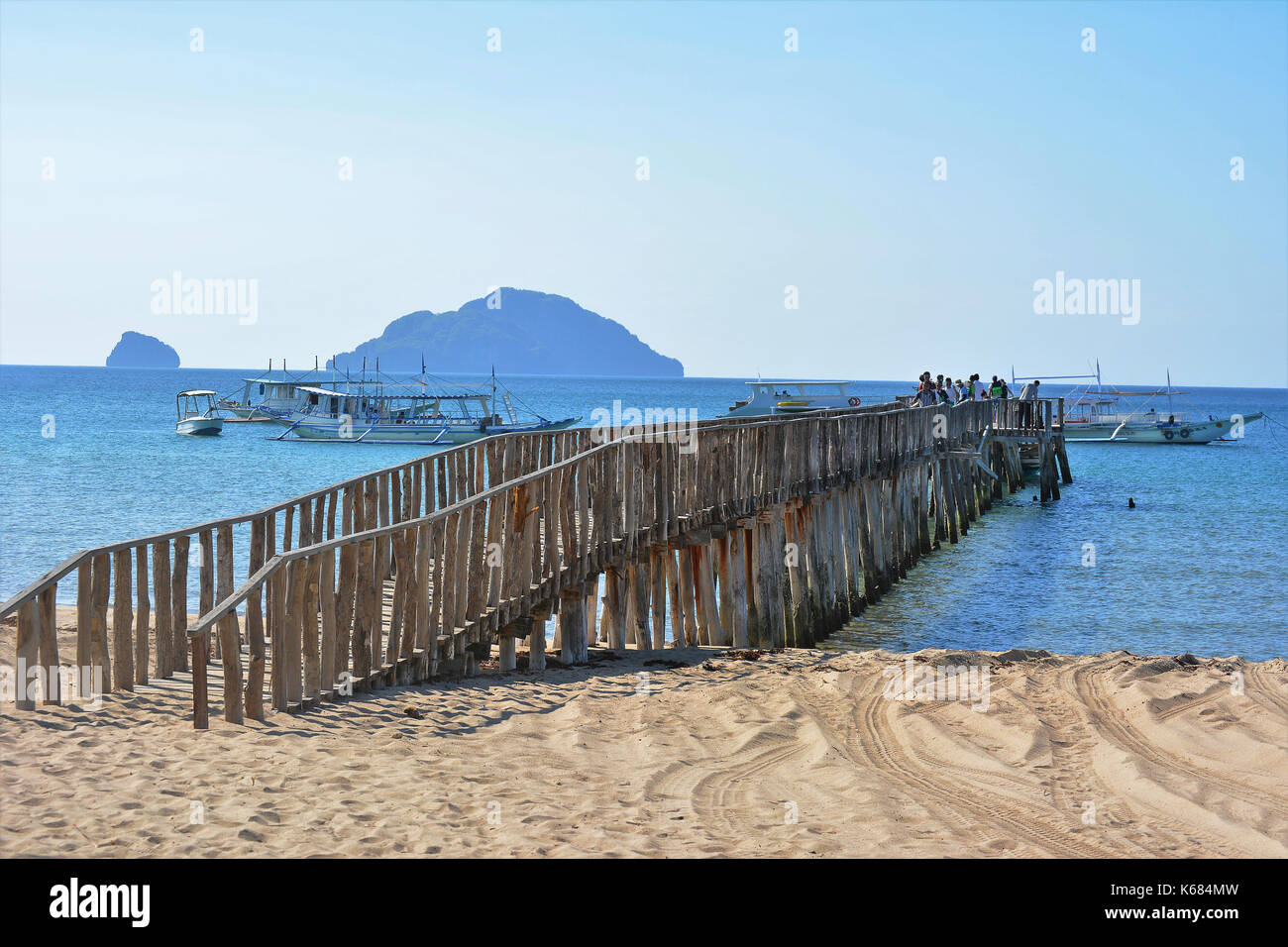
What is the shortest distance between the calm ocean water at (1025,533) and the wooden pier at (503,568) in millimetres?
2046

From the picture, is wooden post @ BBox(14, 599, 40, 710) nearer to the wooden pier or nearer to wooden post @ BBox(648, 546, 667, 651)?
the wooden pier

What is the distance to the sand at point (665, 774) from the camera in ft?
18.8

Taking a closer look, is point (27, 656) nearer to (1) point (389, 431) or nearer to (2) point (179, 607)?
(2) point (179, 607)

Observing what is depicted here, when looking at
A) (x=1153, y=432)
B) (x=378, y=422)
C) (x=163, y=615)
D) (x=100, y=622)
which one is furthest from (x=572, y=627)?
(x=1153, y=432)

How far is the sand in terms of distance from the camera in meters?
5.72

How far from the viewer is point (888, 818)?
6.50m

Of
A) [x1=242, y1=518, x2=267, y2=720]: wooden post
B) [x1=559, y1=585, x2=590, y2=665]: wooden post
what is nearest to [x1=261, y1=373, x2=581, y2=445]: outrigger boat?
[x1=559, y1=585, x2=590, y2=665]: wooden post

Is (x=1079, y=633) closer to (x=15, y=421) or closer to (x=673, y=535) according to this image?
(x=673, y=535)

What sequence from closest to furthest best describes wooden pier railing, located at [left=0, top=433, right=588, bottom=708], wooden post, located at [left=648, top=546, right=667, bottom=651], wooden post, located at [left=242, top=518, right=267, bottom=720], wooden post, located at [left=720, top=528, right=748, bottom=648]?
wooden post, located at [left=242, top=518, right=267, bottom=720]
wooden pier railing, located at [left=0, top=433, right=588, bottom=708]
wooden post, located at [left=648, top=546, right=667, bottom=651]
wooden post, located at [left=720, top=528, right=748, bottom=648]

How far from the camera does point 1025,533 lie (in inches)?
1287

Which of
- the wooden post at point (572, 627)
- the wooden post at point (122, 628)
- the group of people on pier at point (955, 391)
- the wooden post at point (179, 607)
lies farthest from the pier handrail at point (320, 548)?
the group of people on pier at point (955, 391)

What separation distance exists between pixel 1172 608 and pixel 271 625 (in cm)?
1820

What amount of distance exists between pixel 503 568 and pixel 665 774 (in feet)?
12.1

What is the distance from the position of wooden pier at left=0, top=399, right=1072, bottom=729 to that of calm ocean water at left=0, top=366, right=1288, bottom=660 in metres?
2.05
